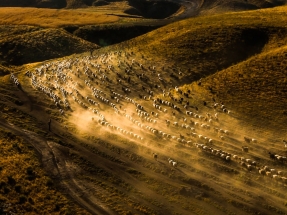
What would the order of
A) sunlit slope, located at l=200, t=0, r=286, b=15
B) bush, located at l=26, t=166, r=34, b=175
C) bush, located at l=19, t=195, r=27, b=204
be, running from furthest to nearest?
sunlit slope, located at l=200, t=0, r=286, b=15, bush, located at l=26, t=166, r=34, b=175, bush, located at l=19, t=195, r=27, b=204

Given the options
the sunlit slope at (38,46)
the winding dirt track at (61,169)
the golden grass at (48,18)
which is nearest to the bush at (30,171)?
the winding dirt track at (61,169)

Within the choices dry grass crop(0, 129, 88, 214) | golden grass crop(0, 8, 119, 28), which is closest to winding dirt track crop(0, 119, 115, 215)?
dry grass crop(0, 129, 88, 214)

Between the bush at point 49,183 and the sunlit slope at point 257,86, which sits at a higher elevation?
the sunlit slope at point 257,86

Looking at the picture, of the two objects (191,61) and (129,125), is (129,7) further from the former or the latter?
(129,125)

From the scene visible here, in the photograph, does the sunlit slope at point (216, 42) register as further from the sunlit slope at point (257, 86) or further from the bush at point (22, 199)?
the bush at point (22, 199)

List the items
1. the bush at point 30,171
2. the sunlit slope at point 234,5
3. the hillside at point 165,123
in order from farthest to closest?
1. the sunlit slope at point 234,5
2. the bush at point 30,171
3. the hillside at point 165,123

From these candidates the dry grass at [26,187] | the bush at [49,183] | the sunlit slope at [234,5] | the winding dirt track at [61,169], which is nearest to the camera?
the dry grass at [26,187]

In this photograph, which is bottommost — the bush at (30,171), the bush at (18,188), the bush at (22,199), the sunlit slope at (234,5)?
the bush at (22,199)

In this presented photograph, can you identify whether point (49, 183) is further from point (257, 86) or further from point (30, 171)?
point (257, 86)

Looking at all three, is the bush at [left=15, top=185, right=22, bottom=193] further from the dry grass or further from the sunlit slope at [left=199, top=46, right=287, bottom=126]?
the sunlit slope at [left=199, top=46, right=287, bottom=126]
